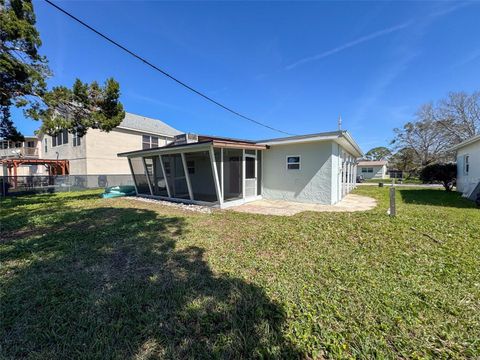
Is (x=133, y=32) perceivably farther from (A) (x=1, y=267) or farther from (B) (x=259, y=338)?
(B) (x=259, y=338)

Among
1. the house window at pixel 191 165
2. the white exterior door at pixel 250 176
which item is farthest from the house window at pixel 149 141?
the white exterior door at pixel 250 176

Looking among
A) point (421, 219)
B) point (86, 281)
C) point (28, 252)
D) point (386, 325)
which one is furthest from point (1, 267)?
point (421, 219)

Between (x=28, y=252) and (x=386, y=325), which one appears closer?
(x=386, y=325)

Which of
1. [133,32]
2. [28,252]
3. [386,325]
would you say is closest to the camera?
[386,325]

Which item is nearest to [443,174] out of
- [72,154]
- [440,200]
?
[440,200]

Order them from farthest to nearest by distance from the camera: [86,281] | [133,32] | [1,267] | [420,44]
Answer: [420,44], [133,32], [1,267], [86,281]

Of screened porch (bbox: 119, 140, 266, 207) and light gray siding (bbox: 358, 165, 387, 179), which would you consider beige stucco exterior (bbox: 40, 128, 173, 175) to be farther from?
light gray siding (bbox: 358, 165, 387, 179)

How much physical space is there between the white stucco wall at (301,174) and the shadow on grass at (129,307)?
22.5 ft

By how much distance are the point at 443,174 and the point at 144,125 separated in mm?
25223

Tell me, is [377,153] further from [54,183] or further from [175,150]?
[54,183]

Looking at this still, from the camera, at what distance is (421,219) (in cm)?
553

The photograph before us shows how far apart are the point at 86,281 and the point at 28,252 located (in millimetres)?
2258

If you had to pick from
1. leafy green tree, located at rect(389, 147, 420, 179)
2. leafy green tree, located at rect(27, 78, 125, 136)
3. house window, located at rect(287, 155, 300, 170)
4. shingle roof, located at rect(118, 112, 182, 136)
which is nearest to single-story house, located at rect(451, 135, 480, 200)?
house window, located at rect(287, 155, 300, 170)

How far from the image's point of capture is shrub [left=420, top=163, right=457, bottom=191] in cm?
1436
